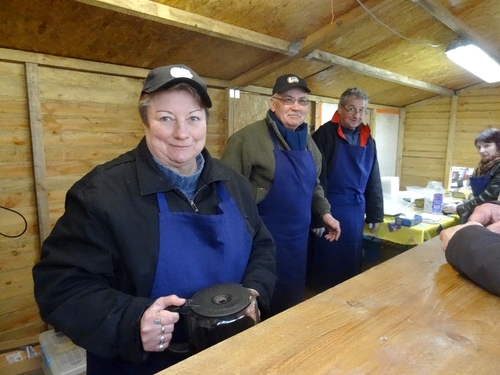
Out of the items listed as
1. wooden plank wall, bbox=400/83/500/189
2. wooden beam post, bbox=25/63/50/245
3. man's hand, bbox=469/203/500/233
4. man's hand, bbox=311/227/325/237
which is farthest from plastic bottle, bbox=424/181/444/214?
wooden plank wall, bbox=400/83/500/189

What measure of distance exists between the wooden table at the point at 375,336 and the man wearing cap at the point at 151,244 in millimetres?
277

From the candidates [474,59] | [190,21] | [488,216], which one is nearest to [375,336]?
[488,216]

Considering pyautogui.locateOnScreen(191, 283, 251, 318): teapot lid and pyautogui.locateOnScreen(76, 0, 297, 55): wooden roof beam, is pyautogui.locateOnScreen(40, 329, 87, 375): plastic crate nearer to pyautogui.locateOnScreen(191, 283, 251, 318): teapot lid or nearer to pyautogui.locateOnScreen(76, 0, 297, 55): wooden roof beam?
pyautogui.locateOnScreen(191, 283, 251, 318): teapot lid

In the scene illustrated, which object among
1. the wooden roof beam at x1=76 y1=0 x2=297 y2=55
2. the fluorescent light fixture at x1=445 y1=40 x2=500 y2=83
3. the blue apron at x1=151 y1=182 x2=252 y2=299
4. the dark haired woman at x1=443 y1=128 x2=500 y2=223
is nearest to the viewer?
the blue apron at x1=151 y1=182 x2=252 y2=299

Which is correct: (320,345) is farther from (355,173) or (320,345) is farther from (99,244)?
(355,173)

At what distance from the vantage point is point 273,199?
1854 millimetres

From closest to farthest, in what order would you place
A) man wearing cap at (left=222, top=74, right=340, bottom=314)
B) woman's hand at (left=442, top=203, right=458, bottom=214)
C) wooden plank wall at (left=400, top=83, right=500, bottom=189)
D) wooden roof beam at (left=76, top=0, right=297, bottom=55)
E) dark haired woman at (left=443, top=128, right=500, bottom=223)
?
wooden roof beam at (left=76, top=0, right=297, bottom=55) → man wearing cap at (left=222, top=74, right=340, bottom=314) → dark haired woman at (left=443, top=128, right=500, bottom=223) → woman's hand at (left=442, top=203, right=458, bottom=214) → wooden plank wall at (left=400, top=83, right=500, bottom=189)

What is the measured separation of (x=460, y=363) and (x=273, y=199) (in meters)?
1.36

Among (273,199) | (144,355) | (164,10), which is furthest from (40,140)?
(144,355)

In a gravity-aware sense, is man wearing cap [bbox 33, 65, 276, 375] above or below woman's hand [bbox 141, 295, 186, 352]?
above

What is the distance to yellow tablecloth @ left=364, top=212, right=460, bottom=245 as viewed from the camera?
7.50ft

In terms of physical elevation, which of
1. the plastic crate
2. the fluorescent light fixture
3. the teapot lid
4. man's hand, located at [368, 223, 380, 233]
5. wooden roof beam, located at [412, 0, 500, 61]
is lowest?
the plastic crate

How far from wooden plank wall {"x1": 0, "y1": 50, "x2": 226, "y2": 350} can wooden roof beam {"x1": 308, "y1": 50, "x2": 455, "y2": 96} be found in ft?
5.29

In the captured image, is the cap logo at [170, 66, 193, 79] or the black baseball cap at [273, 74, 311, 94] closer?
the cap logo at [170, 66, 193, 79]
